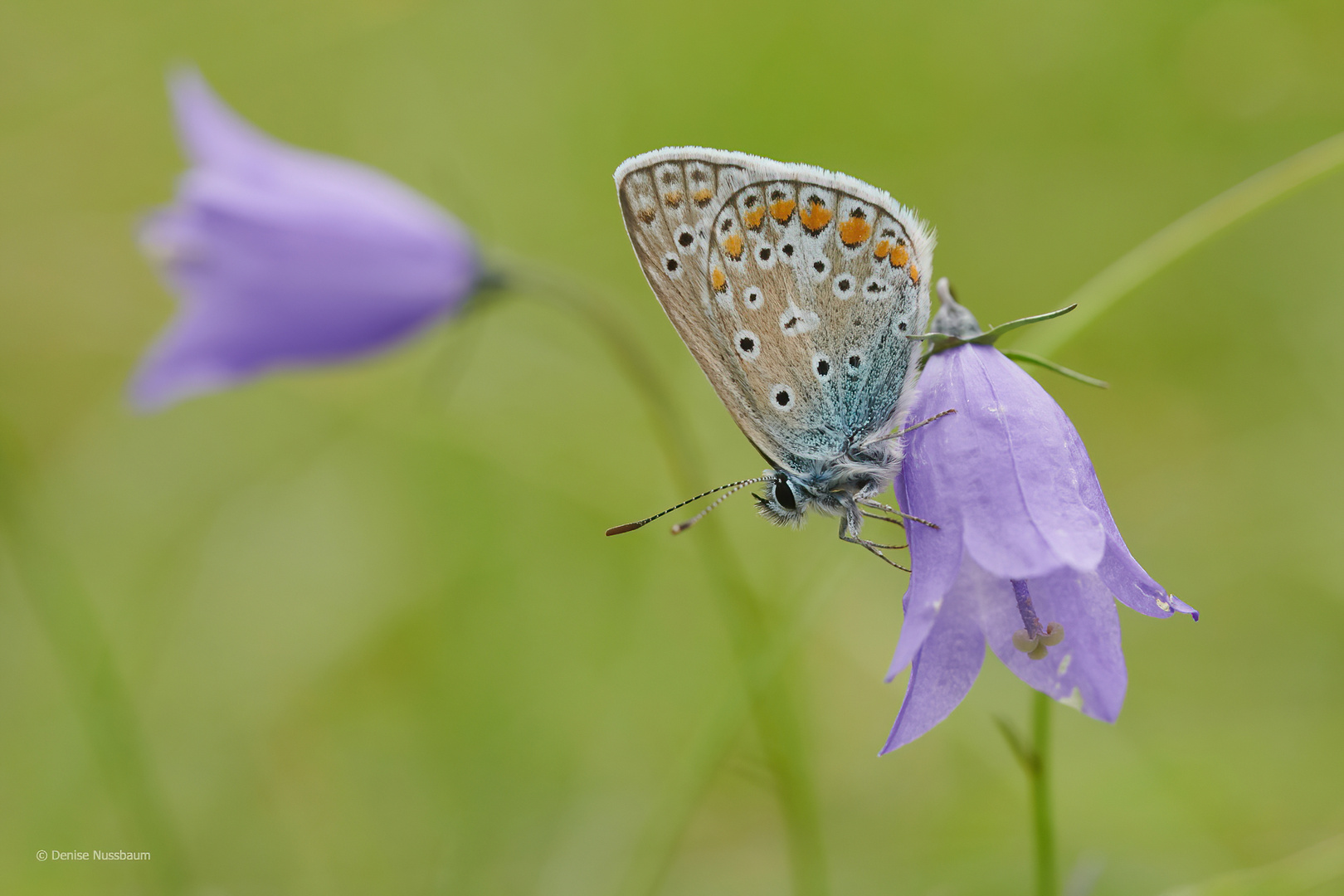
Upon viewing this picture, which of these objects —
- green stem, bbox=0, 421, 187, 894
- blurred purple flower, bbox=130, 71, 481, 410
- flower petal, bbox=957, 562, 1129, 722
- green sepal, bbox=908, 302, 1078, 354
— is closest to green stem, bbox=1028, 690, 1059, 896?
flower petal, bbox=957, 562, 1129, 722

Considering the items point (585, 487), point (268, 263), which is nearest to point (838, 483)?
point (268, 263)

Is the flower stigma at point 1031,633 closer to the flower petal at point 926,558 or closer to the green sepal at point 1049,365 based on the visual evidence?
the flower petal at point 926,558

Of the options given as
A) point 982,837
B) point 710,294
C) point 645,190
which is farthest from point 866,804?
point 645,190

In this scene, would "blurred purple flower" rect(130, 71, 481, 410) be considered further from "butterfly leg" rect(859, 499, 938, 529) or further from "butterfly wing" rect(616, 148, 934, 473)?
"butterfly leg" rect(859, 499, 938, 529)

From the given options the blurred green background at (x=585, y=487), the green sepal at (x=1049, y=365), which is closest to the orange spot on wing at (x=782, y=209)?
the green sepal at (x=1049, y=365)

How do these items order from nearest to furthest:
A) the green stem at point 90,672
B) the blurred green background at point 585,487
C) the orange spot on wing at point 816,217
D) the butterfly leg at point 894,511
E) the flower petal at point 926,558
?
the flower petal at point 926,558 → the butterfly leg at point 894,511 → the orange spot on wing at point 816,217 → the green stem at point 90,672 → the blurred green background at point 585,487

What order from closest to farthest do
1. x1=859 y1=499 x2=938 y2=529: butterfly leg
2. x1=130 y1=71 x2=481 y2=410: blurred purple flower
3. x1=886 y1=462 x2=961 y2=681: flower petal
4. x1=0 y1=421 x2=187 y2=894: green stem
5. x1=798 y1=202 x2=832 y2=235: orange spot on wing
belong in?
x1=886 y1=462 x2=961 y2=681: flower petal → x1=859 y1=499 x2=938 y2=529: butterfly leg → x1=798 y1=202 x2=832 y2=235: orange spot on wing → x1=130 y1=71 x2=481 y2=410: blurred purple flower → x1=0 y1=421 x2=187 y2=894: green stem
